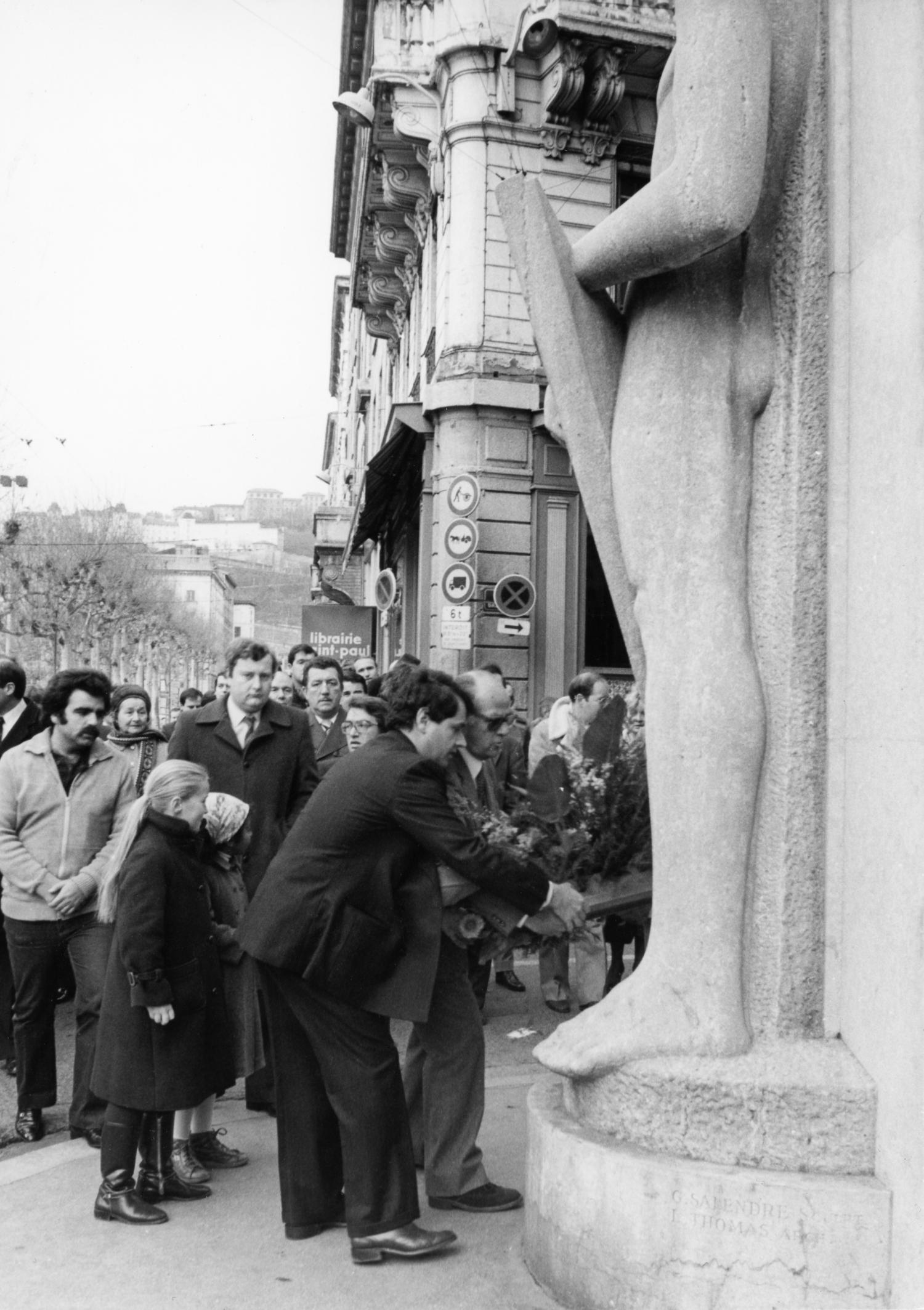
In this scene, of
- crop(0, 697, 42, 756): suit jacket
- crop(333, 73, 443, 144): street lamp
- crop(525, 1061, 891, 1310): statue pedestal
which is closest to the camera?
crop(525, 1061, 891, 1310): statue pedestal

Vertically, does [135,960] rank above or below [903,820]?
below

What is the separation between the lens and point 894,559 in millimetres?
3191

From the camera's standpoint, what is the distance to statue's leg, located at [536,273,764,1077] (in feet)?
11.6

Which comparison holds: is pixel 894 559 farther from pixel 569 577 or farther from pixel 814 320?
pixel 569 577

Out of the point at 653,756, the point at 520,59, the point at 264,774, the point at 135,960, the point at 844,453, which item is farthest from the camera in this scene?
the point at 520,59

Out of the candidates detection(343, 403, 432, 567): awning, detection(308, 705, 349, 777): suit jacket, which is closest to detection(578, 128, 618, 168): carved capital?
detection(343, 403, 432, 567): awning

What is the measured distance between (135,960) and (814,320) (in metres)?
2.93

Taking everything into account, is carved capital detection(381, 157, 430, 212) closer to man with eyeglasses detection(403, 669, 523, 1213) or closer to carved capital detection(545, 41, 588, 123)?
carved capital detection(545, 41, 588, 123)

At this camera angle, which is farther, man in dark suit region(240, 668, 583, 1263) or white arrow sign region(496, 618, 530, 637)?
white arrow sign region(496, 618, 530, 637)

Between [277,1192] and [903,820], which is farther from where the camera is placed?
[277,1192]

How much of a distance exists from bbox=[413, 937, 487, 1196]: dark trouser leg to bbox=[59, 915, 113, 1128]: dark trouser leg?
56.3 inches

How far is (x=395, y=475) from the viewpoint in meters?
20.8

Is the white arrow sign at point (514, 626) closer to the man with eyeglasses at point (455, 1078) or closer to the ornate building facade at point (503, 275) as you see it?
the ornate building facade at point (503, 275)

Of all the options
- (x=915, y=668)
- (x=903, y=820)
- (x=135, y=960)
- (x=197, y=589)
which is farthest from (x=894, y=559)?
(x=197, y=589)
